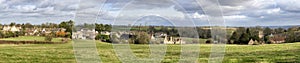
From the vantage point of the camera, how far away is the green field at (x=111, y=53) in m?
12.7

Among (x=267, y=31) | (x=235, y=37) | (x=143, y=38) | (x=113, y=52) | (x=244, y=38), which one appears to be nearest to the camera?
(x=143, y=38)

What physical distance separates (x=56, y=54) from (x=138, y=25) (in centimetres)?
648

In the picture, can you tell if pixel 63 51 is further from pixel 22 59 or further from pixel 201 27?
pixel 201 27

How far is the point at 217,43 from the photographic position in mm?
9398

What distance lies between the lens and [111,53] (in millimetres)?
12688

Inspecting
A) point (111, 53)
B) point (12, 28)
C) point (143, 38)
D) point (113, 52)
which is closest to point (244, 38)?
point (111, 53)

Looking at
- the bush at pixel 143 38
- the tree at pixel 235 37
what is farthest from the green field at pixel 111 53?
the bush at pixel 143 38

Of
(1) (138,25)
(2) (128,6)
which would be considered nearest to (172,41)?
(1) (138,25)

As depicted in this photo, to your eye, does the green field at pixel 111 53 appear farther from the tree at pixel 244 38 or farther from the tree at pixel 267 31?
the tree at pixel 267 31

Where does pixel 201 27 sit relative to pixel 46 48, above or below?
above

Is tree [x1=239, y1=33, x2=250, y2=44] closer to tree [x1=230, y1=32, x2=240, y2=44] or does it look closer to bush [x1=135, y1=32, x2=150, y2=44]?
tree [x1=230, y1=32, x2=240, y2=44]

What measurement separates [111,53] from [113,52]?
417 millimetres

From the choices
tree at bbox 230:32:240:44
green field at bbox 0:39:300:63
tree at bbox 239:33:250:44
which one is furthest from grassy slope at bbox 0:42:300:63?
tree at bbox 239:33:250:44

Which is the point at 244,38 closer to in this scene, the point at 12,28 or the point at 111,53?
the point at 111,53
